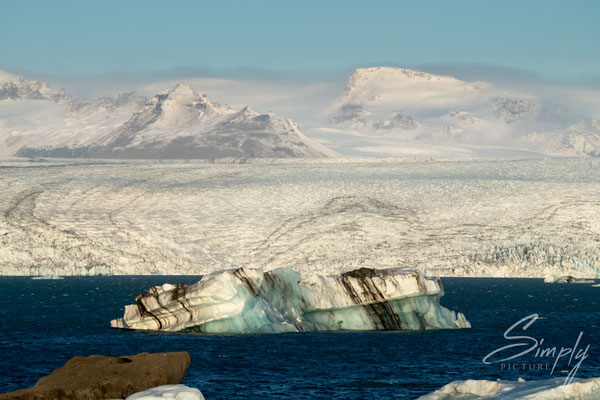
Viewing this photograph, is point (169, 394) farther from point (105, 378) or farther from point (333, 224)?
point (333, 224)

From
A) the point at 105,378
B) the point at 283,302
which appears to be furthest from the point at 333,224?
the point at 105,378

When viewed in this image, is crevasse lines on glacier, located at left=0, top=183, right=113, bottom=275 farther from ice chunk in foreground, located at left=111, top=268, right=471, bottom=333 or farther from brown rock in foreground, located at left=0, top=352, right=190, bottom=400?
brown rock in foreground, located at left=0, top=352, right=190, bottom=400

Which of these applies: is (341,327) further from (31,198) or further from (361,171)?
(361,171)

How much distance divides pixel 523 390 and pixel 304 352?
17.2m

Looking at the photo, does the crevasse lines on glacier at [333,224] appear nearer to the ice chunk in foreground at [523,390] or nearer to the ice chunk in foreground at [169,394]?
the ice chunk in foreground at [169,394]

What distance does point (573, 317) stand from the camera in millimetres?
49844

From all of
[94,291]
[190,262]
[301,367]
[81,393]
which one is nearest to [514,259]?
[190,262]

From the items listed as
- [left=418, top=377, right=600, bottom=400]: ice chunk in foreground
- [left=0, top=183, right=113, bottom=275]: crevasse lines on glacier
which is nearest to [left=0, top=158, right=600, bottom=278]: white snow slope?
[left=0, top=183, right=113, bottom=275]: crevasse lines on glacier

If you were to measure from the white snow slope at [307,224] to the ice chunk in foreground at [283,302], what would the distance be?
45.6 metres

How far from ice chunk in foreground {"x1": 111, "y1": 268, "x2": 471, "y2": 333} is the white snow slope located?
4559cm

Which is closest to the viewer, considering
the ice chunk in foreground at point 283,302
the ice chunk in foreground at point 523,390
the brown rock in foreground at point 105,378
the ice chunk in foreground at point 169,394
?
the ice chunk in foreground at point 523,390

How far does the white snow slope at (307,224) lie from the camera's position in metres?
86.8

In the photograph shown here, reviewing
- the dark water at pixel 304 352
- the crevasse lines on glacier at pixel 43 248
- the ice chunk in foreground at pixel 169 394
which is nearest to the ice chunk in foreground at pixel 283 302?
the dark water at pixel 304 352

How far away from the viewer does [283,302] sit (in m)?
39.9
